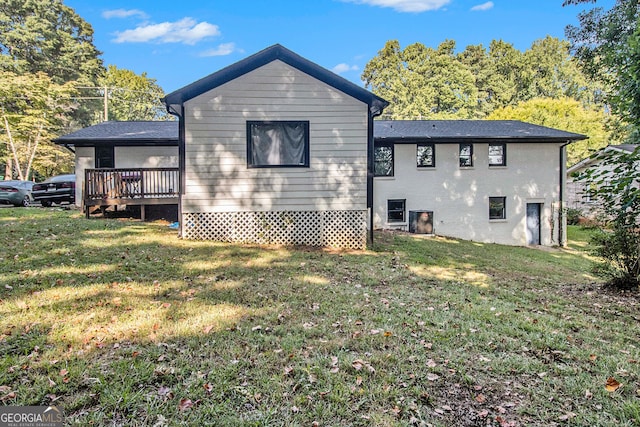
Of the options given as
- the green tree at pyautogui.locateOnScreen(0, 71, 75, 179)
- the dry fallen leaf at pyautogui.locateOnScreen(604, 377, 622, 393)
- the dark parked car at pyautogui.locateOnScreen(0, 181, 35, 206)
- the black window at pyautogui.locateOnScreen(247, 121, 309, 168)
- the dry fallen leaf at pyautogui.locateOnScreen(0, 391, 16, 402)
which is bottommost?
the dry fallen leaf at pyautogui.locateOnScreen(604, 377, 622, 393)

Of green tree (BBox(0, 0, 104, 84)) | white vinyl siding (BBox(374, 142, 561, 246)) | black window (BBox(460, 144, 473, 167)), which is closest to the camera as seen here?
white vinyl siding (BBox(374, 142, 561, 246))

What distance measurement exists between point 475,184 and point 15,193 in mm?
19785

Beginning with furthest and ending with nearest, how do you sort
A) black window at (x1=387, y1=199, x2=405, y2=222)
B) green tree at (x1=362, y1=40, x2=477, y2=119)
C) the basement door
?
green tree at (x1=362, y1=40, x2=477, y2=119)
the basement door
black window at (x1=387, y1=199, x2=405, y2=222)

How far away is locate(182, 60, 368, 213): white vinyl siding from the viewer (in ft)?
30.8

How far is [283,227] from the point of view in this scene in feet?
32.0

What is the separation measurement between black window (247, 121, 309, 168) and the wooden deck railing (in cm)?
404

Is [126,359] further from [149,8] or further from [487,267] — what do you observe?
[149,8]

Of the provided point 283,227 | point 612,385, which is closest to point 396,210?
point 283,227

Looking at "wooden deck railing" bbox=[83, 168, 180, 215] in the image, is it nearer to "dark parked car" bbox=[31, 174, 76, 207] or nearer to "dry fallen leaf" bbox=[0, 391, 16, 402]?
"dark parked car" bbox=[31, 174, 76, 207]

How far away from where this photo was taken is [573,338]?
4070mm

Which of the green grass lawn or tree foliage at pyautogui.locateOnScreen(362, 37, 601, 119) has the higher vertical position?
tree foliage at pyautogui.locateOnScreen(362, 37, 601, 119)

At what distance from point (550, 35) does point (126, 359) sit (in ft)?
153

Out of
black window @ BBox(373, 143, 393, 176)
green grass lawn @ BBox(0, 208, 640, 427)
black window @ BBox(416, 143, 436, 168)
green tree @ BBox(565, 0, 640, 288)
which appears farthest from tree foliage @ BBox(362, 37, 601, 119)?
green grass lawn @ BBox(0, 208, 640, 427)

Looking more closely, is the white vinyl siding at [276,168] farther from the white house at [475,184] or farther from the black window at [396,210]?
the black window at [396,210]
